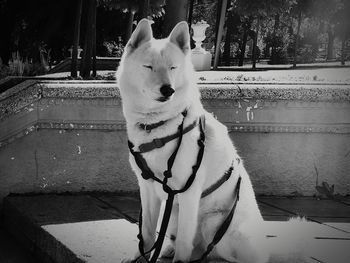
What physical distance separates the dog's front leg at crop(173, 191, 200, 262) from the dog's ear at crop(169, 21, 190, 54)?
888 mm

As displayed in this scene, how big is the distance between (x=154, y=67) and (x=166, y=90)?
173 millimetres

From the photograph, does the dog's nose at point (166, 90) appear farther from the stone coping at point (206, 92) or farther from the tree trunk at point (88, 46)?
the tree trunk at point (88, 46)

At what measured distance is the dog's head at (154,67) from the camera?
3443 mm

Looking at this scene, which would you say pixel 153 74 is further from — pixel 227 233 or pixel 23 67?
pixel 23 67

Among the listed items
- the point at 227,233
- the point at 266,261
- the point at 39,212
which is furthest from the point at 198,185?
the point at 39,212

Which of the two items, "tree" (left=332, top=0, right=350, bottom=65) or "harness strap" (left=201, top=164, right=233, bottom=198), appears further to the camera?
"tree" (left=332, top=0, right=350, bottom=65)

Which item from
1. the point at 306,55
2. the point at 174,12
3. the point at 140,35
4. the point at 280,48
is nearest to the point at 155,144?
the point at 140,35

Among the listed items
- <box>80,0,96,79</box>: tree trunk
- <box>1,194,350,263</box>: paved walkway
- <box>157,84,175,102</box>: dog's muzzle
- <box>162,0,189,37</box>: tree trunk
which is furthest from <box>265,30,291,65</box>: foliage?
<box>157,84,175,102</box>: dog's muzzle

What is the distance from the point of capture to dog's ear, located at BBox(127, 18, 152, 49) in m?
3.65

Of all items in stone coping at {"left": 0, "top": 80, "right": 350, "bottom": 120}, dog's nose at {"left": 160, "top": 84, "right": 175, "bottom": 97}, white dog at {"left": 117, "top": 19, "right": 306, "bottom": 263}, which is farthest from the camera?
stone coping at {"left": 0, "top": 80, "right": 350, "bottom": 120}

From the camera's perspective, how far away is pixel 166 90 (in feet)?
11.1

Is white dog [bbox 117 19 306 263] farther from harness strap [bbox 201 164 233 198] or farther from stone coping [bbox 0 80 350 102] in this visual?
stone coping [bbox 0 80 350 102]

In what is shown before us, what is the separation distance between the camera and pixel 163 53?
3.54 meters

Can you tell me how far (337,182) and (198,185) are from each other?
3170 mm
